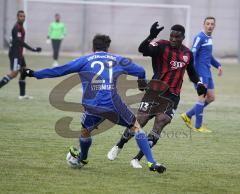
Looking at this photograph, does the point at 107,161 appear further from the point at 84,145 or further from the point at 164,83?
the point at 164,83

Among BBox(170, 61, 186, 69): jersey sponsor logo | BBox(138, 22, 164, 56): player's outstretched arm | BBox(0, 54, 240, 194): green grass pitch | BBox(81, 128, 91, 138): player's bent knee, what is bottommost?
BBox(0, 54, 240, 194): green grass pitch

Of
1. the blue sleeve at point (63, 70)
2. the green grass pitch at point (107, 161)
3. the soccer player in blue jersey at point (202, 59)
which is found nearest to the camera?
the green grass pitch at point (107, 161)

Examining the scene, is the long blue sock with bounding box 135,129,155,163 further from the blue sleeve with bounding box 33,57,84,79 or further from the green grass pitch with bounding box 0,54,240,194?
the blue sleeve with bounding box 33,57,84,79

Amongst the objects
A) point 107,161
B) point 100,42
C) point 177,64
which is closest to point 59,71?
point 100,42

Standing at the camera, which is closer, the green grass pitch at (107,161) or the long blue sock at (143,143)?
the green grass pitch at (107,161)

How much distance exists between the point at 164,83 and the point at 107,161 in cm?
138

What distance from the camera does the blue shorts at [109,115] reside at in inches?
366

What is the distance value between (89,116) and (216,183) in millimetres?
1844

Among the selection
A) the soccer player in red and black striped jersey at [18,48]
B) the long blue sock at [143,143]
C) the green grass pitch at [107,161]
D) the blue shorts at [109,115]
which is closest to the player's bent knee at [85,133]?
the blue shorts at [109,115]

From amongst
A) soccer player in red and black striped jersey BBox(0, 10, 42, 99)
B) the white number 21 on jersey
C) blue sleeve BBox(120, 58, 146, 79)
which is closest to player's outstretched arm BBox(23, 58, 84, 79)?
the white number 21 on jersey

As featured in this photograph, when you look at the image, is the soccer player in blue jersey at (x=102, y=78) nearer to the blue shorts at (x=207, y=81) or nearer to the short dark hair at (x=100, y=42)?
the short dark hair at (x=100, y=42)

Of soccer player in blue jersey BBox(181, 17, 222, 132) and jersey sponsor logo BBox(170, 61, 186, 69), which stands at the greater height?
jersey sponsor logo BBox(170, 61, 186, 69)

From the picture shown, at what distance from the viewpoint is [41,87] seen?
22328 mm

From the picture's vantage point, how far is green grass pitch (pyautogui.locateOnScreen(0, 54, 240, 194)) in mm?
8516
